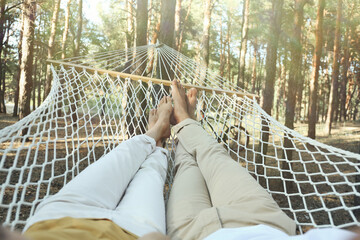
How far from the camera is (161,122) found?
59.2 inches

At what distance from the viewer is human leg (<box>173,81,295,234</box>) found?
0.67 m

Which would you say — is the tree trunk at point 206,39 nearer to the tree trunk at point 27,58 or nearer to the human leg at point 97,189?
the tree trunk at point 27,58

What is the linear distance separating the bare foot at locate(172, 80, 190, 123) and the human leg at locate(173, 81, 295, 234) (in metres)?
0.39

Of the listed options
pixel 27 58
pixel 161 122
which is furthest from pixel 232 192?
pixel 27 58

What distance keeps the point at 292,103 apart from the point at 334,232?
10.2 feet

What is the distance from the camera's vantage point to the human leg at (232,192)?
67cm

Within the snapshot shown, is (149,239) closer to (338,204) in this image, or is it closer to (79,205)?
(79,205)

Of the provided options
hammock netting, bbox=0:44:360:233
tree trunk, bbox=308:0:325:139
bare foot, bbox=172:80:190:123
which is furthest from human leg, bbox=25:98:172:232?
tree trunk, bbox=308:0:325:139

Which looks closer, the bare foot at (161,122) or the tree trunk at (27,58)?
the bare foot at (161,122)

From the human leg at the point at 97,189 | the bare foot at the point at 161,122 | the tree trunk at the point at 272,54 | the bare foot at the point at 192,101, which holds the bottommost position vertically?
the human leg at the point at 97,189

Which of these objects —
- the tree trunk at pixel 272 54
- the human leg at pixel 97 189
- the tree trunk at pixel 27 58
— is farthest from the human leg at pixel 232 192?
the tree trunk at pixel 27 58

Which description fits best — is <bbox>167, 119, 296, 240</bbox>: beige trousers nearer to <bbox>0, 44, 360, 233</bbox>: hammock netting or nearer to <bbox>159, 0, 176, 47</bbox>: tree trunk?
<bbox>0, 44, 360, 233</bbox>: hammock netting

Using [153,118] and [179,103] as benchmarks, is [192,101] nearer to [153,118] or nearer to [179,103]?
[179,103]

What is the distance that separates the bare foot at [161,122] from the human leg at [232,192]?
1.05ft
